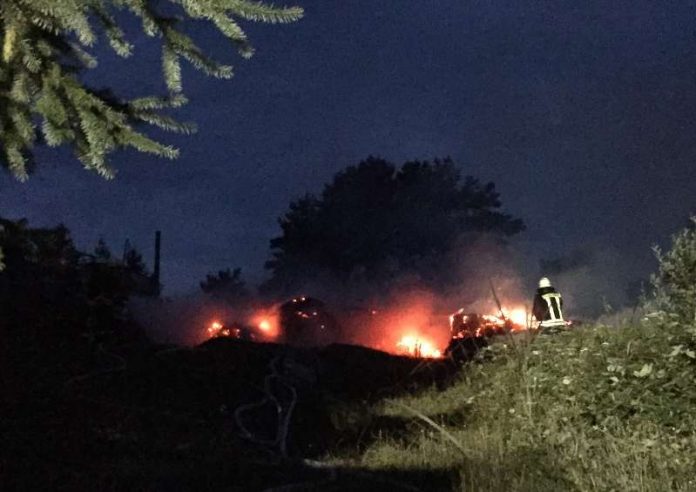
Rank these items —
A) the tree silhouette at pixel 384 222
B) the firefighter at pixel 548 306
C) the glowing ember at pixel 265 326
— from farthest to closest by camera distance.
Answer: the tree silhouette at pixel 384 222, the glowing ember at pixel 265 326, the firefighter at pixel 548 306

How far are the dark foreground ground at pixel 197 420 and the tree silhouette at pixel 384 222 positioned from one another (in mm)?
20396

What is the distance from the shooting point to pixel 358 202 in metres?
35.2

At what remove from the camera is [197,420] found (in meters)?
8.31

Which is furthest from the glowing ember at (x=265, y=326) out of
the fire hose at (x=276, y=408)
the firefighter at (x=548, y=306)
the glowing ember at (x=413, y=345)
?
the firefighter at (x=548, y=306)

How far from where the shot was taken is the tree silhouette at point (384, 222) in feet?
111

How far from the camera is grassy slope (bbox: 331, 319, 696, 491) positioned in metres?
5.16

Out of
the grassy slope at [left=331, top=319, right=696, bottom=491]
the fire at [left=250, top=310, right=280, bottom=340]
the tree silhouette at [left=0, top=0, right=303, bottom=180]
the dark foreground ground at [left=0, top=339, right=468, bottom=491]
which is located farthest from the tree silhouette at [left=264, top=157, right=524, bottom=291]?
the tree silhouette at [left=0, top=0, right=303, bottom=180]

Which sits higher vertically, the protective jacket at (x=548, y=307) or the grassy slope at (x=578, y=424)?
the protective jacket at (x=548, y=307)

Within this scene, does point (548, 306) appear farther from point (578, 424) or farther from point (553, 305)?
point (578, 424)

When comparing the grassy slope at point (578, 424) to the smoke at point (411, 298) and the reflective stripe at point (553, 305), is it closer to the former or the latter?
the reflective stripe at point (553, 305)

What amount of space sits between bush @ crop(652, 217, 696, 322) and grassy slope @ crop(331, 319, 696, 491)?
127 centimetres

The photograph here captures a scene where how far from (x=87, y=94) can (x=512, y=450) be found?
4.41m

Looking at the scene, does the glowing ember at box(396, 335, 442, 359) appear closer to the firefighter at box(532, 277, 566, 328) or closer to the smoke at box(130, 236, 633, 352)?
the smoke at box(130, 236, 633, 352)

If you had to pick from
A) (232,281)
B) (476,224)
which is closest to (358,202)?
(476,224)
